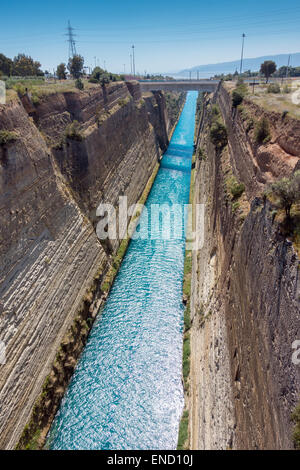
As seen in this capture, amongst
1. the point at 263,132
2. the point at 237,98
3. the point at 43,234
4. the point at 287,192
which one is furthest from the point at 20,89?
the point at 287,192

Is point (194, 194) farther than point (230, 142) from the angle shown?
Yes

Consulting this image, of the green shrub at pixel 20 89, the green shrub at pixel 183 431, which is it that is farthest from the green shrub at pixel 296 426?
the green shrub at pixel 20 89

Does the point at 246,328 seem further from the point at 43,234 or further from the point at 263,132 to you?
the point at 43,234

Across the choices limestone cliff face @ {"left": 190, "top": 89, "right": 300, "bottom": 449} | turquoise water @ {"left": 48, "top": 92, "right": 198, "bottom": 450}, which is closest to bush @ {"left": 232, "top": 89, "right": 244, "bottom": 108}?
limestone cliff face @ {"left": 190, "top": 89, "right": 300, "bottom": 449}

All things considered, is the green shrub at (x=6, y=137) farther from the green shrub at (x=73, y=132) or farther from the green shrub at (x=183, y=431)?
the green shrub at (x=183, y=431)
